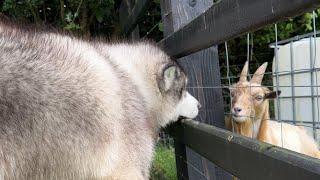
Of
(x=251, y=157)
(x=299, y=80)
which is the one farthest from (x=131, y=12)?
(x=251, y=157)

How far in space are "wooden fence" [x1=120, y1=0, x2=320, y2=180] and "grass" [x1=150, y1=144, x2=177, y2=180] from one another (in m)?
1.56

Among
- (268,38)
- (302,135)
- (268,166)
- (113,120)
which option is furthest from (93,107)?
(268,38)

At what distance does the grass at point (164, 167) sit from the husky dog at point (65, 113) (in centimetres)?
299

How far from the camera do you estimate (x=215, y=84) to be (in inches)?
147

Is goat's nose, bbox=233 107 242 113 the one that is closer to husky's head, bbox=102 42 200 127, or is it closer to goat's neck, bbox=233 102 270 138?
goat's neck, bbox=233 102 270 138

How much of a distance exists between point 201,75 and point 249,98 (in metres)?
1.41

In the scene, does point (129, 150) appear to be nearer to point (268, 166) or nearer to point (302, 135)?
point (268, 166)

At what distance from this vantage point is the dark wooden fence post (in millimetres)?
3766

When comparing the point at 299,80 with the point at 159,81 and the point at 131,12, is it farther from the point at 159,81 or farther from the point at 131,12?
the point at 131,12

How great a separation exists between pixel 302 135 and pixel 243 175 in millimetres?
3248

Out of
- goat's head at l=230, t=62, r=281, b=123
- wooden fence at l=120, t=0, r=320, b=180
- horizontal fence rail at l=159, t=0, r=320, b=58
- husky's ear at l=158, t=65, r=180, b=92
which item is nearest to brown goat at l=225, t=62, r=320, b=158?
goat's head at l=230, t=62, r=281, b=123

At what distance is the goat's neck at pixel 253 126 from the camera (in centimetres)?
517

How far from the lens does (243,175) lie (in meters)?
2.26

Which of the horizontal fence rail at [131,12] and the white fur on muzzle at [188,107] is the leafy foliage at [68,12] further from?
the white fur on muzzle at [188,107]
